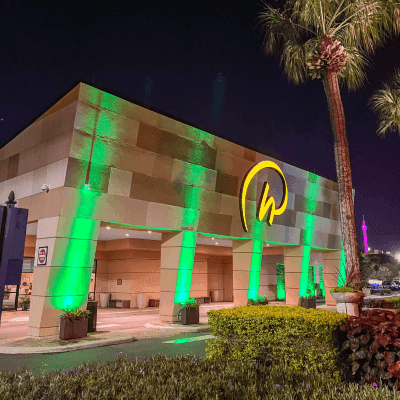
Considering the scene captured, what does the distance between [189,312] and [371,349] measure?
12754mm

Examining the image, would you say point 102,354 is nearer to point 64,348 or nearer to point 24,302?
point 64,348

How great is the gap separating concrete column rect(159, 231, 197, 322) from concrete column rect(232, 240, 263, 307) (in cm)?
453

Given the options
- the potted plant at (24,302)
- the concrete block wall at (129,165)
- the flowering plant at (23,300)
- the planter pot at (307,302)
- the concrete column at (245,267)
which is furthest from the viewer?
the flowering plant at (23,300)

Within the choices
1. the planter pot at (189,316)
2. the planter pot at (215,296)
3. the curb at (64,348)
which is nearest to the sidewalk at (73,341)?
the curb at (64,348)

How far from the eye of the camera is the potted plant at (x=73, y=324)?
14.0 metres

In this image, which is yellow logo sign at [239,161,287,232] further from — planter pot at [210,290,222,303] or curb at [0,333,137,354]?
planter pot at [210,290,222,303]

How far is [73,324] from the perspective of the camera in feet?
46.6

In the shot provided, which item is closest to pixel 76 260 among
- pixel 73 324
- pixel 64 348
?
pixel 73 324

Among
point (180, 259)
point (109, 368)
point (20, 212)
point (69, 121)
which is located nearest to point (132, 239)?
point (180, 259)

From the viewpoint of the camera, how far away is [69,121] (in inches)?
618

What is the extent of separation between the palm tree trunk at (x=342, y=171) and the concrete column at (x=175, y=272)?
746 cm

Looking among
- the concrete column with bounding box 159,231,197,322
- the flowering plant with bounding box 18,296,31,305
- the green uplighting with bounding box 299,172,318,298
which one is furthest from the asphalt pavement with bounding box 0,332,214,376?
the flowering plant with bounding box 18,296,31,305

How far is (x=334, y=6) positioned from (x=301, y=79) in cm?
388

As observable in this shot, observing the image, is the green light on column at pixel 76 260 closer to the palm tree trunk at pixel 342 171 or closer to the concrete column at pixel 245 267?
the concrete column at pixel 245 267
